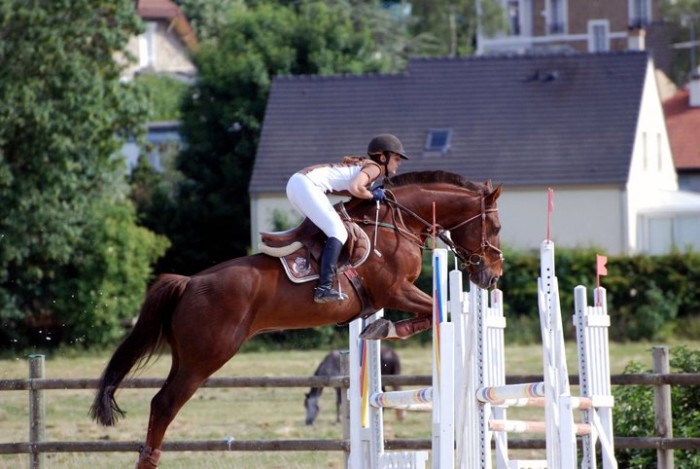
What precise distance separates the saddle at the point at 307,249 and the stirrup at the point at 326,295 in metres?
0.14

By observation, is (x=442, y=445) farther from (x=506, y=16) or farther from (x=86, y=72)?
(x=506, y=16)

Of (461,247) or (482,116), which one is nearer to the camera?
(461,247)

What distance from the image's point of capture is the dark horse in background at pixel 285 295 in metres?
8.44

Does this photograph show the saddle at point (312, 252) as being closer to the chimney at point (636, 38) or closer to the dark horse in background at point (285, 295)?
the dark horse in background at point (285, 295)

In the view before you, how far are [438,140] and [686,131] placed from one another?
433 inches

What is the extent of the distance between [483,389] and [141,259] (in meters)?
22.0

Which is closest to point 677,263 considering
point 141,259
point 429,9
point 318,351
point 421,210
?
point 318,351

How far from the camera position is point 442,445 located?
7441 mm

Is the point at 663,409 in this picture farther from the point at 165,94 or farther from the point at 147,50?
the point at 147,50

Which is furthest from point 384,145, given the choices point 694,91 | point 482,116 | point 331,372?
point 694,91

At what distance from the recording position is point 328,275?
8.41 metres

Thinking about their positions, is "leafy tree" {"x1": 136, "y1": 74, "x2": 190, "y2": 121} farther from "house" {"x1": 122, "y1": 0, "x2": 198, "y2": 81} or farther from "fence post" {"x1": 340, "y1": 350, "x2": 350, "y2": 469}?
"fence post" {"x1": 340, "y1": 350, "x2": 350, "y2": 469}

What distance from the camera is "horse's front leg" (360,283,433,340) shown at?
849cm

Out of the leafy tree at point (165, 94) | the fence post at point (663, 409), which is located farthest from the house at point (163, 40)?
the fence post at point (663, 409)
